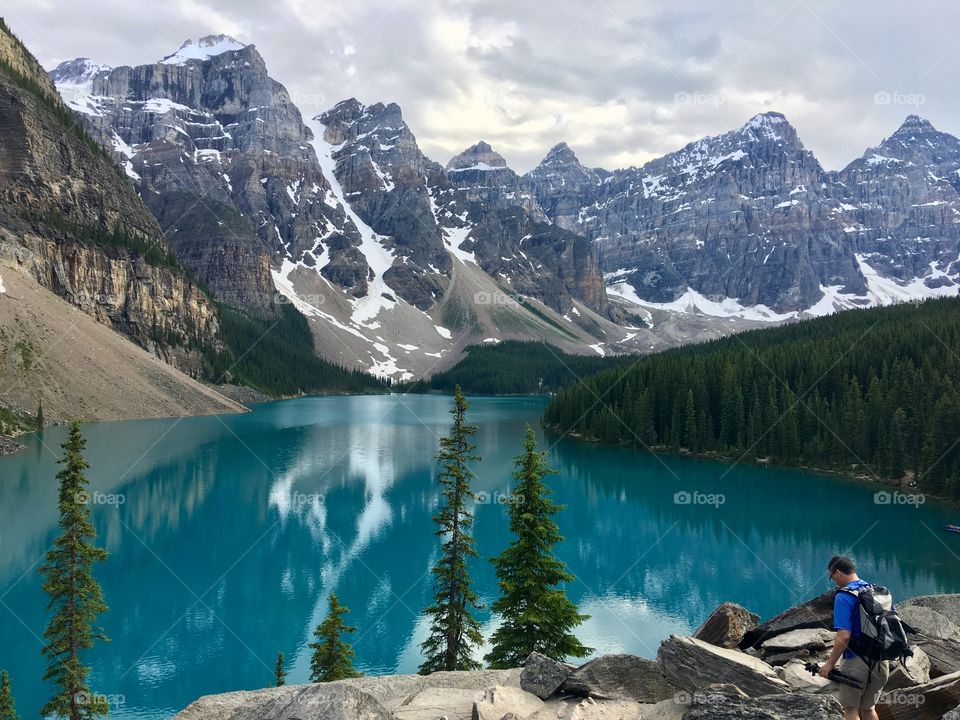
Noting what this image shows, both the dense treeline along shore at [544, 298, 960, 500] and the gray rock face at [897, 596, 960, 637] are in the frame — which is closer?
the gray rock face at [897, 596, 960, 637]

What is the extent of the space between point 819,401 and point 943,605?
217 feet

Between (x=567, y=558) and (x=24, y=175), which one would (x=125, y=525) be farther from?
(x=24, y=175)

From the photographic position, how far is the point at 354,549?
1561 inches

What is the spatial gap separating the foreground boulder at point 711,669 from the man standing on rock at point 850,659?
4.66 ft

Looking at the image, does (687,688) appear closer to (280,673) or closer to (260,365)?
(280,673)

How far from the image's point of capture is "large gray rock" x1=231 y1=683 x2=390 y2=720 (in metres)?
9.60

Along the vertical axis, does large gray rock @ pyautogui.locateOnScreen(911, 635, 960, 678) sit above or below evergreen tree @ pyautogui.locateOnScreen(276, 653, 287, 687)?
above

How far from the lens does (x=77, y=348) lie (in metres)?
95.3

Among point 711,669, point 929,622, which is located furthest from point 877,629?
point 929,622

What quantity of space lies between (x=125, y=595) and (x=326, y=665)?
16.7 meters

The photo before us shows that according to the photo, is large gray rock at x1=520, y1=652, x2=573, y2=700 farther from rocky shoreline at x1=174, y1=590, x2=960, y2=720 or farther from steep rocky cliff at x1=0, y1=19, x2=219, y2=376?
steep rocky cliff at x1=0, y1=19, x2=219, y2=376

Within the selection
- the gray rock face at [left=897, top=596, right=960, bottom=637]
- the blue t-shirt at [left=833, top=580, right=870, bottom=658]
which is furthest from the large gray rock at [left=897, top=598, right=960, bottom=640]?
the blue t-shirt at [left=833, top=580, right=870, bottom=658]

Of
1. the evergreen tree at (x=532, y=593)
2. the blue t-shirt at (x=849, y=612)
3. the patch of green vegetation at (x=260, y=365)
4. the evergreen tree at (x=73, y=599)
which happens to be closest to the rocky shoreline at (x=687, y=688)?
the blue t-shirt at (x=849, y=612)

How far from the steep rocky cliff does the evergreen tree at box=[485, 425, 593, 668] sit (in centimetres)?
11726
